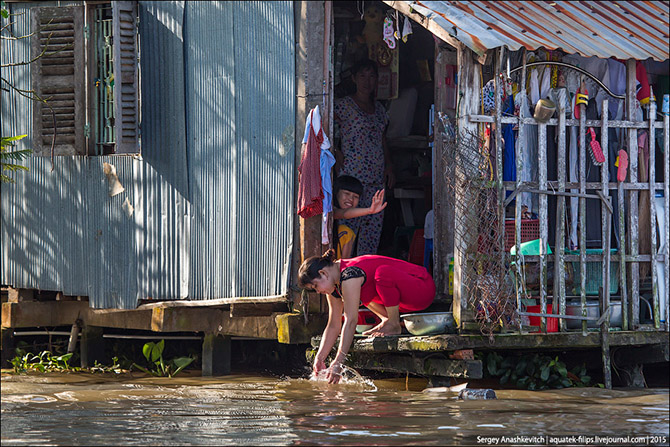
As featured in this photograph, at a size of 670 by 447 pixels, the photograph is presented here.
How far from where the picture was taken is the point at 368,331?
809 cm

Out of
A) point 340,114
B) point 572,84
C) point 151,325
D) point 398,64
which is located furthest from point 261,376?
point 572,84

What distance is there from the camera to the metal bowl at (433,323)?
24.8 ft

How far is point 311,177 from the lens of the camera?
26.6ft

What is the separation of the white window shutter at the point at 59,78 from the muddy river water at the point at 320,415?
96.2 inches

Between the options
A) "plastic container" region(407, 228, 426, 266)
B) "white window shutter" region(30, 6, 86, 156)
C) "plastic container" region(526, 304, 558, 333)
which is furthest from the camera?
"plastic container" region(407, 228, 426, 266)

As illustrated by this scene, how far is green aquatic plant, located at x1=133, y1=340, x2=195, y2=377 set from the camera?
978 cm

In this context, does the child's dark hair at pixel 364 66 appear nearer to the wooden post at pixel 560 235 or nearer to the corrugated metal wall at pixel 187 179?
the corrugated metal wall at pixel 187 179

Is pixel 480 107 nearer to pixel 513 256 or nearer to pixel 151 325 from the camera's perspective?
pixel 513 256

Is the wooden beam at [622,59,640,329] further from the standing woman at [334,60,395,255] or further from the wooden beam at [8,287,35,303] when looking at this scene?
the wooden beam at [8,287,35,303]

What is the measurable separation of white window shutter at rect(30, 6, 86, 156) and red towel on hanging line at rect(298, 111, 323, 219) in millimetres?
2619

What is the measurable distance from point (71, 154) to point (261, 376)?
287 cm

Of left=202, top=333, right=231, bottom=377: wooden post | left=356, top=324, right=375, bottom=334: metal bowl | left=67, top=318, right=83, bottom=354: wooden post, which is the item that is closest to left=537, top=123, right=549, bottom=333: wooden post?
left=356, top=324, right=375, bottom=334: metal bowl

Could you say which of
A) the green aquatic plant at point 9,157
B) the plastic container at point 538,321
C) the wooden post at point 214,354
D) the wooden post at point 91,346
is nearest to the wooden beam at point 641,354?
the plastic container at point 538,321

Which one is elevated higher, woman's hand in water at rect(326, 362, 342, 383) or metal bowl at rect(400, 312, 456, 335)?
metal bowl at rect(400, 312, 456, 335)
